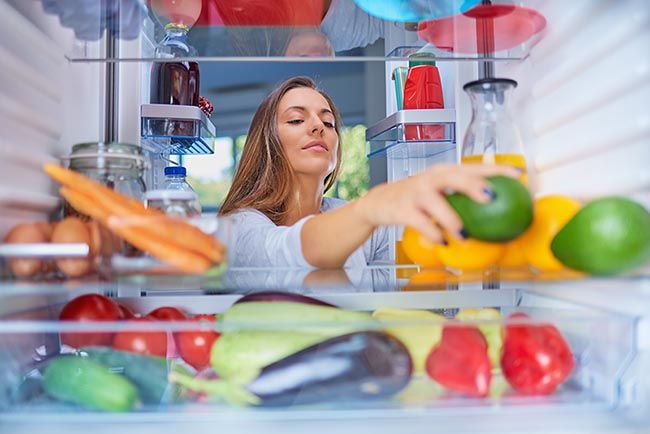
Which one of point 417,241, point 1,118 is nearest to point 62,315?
point 1,118

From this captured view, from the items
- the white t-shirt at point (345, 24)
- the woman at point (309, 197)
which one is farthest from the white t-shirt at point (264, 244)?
the white t-shirt at point (345, 24)

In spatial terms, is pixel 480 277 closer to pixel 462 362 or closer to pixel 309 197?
pixel 462 362

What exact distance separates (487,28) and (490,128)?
0.28 metres

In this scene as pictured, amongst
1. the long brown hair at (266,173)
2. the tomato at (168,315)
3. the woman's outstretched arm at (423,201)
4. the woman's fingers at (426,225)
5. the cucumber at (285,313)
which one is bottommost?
the tomato at (168,315)

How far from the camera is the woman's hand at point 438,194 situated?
0.74 metres

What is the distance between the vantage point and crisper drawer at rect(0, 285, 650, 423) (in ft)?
2.41

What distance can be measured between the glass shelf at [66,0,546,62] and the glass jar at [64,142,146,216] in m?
0.20

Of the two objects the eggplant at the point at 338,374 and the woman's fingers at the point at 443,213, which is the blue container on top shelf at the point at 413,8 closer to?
the woman's fingers at the point at 443,213

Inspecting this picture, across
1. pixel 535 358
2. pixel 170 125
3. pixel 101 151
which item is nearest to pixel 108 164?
pixel 101 151

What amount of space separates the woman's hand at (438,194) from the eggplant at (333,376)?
15 cm

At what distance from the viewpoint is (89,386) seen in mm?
752

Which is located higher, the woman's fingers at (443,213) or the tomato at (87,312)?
the woman's fingers at (443,213)

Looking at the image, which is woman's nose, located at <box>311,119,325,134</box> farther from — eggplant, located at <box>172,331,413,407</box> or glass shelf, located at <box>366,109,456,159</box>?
eggplant, located at <box>172,331,413,407</box>

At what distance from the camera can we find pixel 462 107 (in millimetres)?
1629
